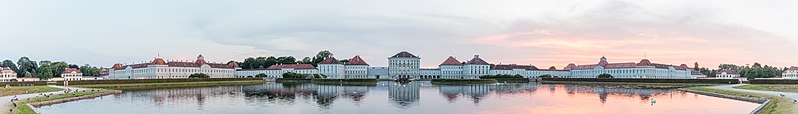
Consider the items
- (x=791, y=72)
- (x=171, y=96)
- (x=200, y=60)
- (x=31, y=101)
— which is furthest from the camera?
(x=200, y=60)

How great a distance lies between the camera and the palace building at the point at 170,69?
→ 11912cm

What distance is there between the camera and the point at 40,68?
113000 mm

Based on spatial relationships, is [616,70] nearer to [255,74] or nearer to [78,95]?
[255,74]

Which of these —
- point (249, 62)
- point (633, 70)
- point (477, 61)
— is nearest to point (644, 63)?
point (633, 70)

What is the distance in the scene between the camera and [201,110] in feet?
85.6

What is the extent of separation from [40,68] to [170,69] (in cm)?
2150

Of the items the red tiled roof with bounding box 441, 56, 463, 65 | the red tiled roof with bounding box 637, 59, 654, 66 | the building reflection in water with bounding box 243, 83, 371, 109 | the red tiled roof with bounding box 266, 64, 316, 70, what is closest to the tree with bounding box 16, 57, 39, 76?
the red tiled roof with bounding box 266, 64, 316, 70

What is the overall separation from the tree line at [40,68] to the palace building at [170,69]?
5638 mm

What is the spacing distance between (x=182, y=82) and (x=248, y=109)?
47.4 meters

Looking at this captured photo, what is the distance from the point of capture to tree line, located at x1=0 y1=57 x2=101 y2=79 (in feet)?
344

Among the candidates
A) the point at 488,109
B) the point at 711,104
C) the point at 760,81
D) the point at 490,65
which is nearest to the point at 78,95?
the point at 488,109

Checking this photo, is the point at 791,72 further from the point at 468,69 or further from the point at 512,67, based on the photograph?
the point at 468,69

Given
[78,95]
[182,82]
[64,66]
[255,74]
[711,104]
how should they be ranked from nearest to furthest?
[711,104]
[78,95]
[182,82]
[64,66]
[255,74]

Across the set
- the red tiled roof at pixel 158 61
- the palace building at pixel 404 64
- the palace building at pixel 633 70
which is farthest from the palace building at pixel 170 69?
the palace building at pixel 633 70
